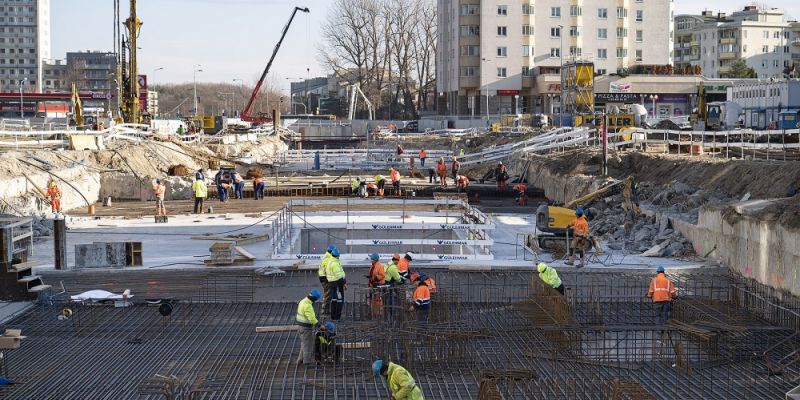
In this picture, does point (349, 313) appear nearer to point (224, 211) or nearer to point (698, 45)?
point (224, 211)

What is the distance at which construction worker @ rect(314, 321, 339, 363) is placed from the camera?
14.5 m

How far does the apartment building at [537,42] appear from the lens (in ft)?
262

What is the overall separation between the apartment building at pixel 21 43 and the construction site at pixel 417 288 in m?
130

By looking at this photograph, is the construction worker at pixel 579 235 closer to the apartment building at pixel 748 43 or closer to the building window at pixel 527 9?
the building window at pixel 527 9

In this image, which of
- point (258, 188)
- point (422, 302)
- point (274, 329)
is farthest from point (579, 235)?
point (258, 188)

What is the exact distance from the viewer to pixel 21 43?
16000cm

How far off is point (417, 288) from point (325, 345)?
8.71ft

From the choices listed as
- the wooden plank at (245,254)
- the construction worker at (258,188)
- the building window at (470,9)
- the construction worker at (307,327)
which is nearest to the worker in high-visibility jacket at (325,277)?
the construction worker at (307,327)

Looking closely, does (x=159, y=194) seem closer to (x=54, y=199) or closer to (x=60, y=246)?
(x=54, y=199)

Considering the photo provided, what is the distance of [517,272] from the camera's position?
21.3 meters

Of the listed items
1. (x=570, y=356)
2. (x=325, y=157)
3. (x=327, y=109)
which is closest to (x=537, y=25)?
(x=325, y=157)

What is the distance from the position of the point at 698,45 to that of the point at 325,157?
79182 millimetres

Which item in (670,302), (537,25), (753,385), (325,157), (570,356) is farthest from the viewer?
(537,25)

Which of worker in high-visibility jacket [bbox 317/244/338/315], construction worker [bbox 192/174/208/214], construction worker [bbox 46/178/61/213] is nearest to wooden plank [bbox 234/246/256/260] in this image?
worker in high-visibility jacket [bbox 317/244/338/315]
